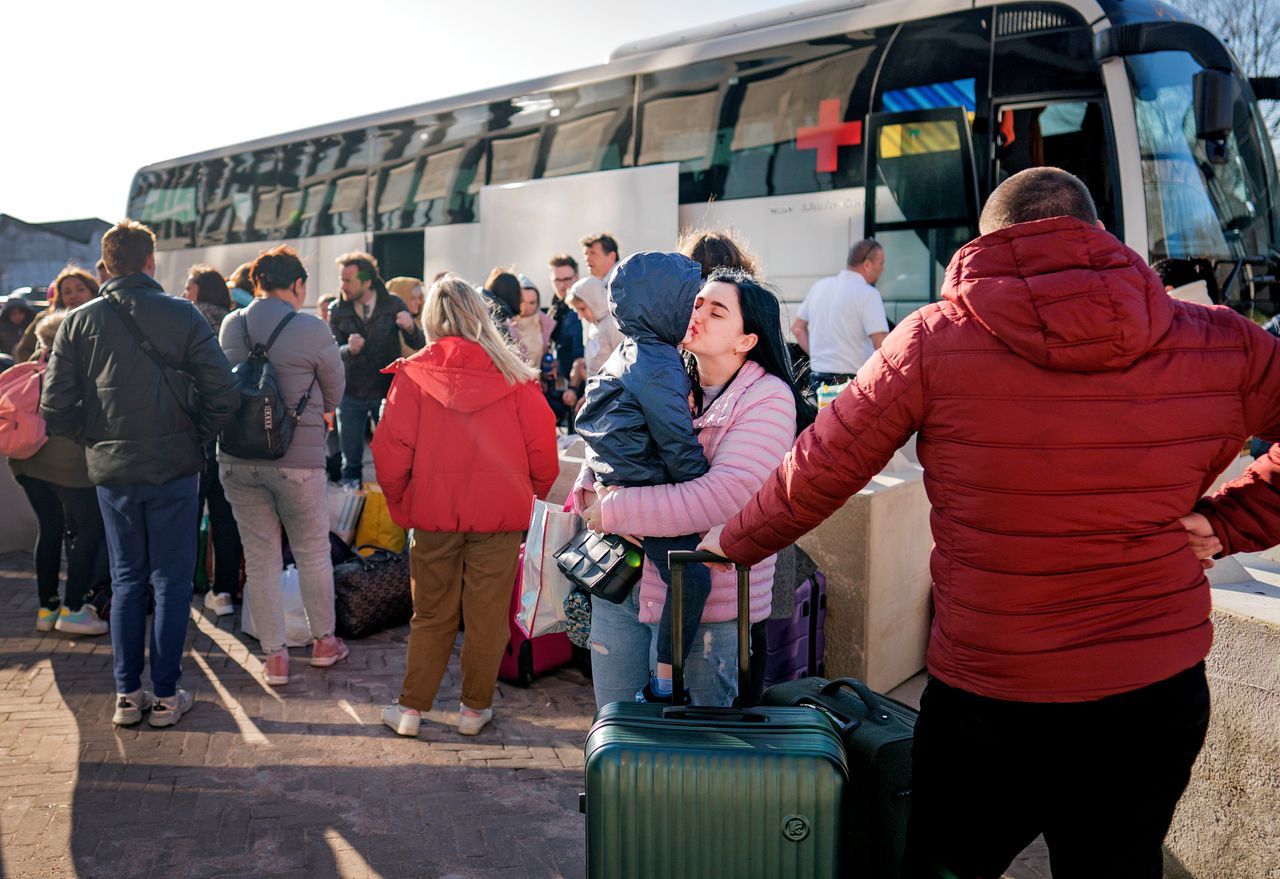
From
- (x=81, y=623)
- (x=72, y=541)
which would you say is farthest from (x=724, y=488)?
(x=72, y=541)

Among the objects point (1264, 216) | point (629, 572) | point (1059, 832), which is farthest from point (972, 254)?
point (1264, 216)

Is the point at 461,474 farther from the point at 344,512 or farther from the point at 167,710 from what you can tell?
the point at 344,512

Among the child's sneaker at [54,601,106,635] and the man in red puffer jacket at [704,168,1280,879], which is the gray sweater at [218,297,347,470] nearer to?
the child's sneaker at [54,601,106,635]

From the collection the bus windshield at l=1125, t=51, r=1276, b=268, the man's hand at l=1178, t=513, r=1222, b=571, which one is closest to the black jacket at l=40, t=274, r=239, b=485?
the man's hand at l=1178, t=513, r=1222, b=571

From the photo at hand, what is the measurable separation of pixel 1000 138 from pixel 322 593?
6355mm

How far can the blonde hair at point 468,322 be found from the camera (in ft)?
14.2

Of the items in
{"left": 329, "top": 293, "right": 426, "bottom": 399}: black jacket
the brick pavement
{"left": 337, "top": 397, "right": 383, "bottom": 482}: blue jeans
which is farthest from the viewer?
{"left": 337, "top": 397, "right": 383, "bottom": 482}: blue jeans

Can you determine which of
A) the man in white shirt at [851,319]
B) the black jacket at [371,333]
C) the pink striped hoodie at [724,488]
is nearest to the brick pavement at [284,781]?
the pink striped hoodie at [724,488]

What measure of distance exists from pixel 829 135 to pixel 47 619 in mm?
7245

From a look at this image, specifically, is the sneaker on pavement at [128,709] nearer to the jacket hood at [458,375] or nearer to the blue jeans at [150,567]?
the blue jeans at [150,567]

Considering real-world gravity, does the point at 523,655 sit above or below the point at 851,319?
below

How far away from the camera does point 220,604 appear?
21.0 ft

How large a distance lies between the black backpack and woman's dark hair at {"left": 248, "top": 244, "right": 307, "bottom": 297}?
197 millimetres

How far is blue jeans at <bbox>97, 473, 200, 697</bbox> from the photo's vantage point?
4.52m
